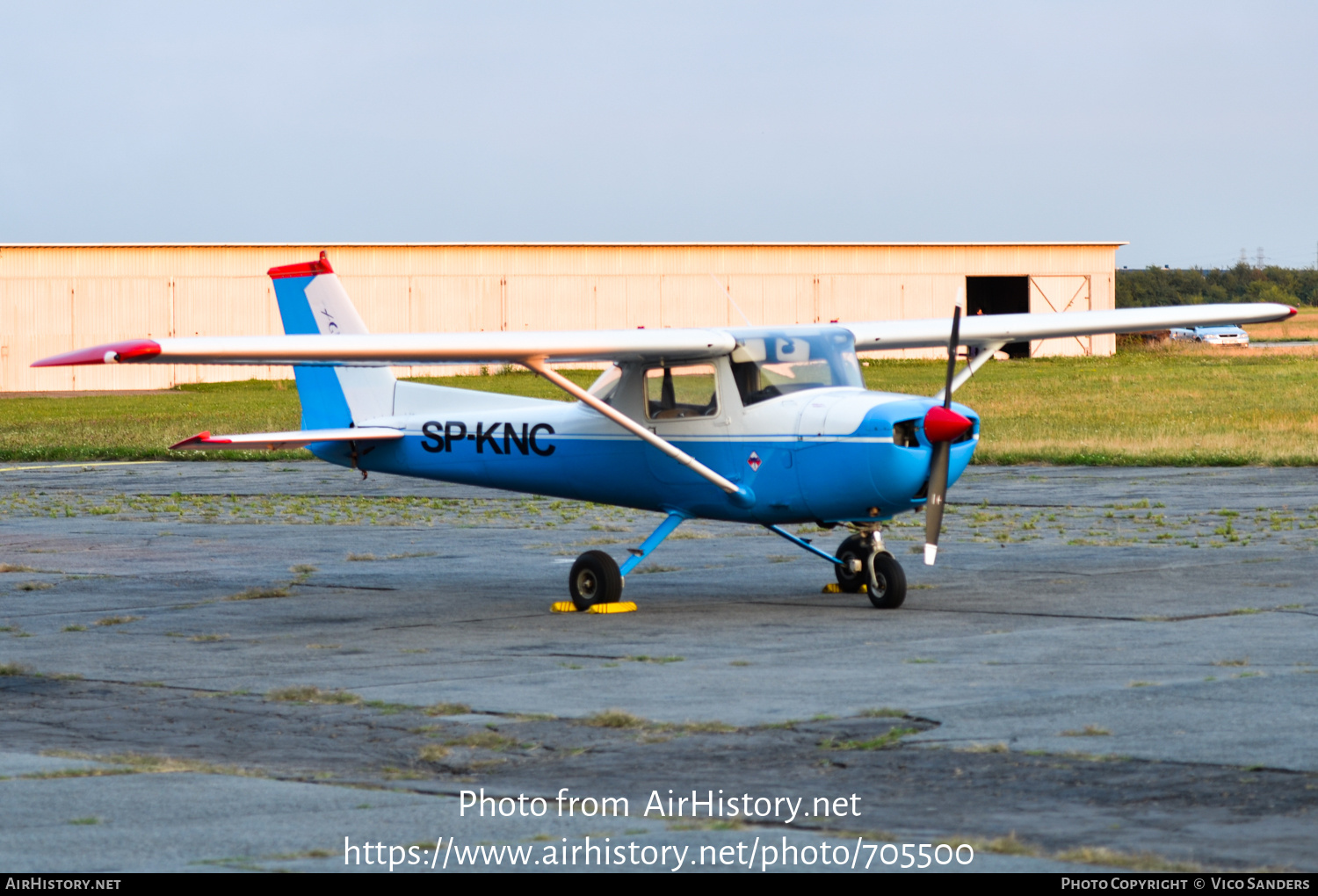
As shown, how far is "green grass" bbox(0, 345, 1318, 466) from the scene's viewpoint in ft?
103

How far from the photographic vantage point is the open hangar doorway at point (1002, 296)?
74.9 meters

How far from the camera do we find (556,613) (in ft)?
47.5

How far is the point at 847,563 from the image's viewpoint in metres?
15.1

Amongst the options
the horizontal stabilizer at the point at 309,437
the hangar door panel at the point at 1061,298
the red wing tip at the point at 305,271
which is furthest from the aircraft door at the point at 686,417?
the hangar door panel at the point at 1061,298

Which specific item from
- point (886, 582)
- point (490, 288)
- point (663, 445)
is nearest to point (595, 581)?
point (663, 445)

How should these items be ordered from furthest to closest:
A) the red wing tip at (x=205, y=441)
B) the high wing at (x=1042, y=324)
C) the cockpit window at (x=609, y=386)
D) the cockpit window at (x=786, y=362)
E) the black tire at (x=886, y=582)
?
the high wing at (x=1042, y=324), the red wing tip at (x=205, y=441), the cockpit window at (x=609, y=386), the cockpit window at (x=786, y=362), the black tire at (x=886, y=582)

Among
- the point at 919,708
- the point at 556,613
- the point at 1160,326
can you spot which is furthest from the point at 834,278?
the point at 919,708

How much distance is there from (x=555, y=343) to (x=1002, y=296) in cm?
6487

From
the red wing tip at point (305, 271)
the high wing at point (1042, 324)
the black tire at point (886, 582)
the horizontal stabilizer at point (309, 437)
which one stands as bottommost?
the black tire at point (886, 582)

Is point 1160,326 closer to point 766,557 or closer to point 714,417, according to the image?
point 766,557

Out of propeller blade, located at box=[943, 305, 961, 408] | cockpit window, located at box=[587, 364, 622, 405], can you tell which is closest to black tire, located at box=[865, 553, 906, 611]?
propeller blade, located at box=[943, 305, 961, 408]

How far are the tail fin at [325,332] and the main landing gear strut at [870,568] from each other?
14.7ft

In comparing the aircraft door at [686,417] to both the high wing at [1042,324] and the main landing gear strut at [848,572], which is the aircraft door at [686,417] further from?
the high wing at [1042,324]

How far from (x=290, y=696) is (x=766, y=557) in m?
8.24
